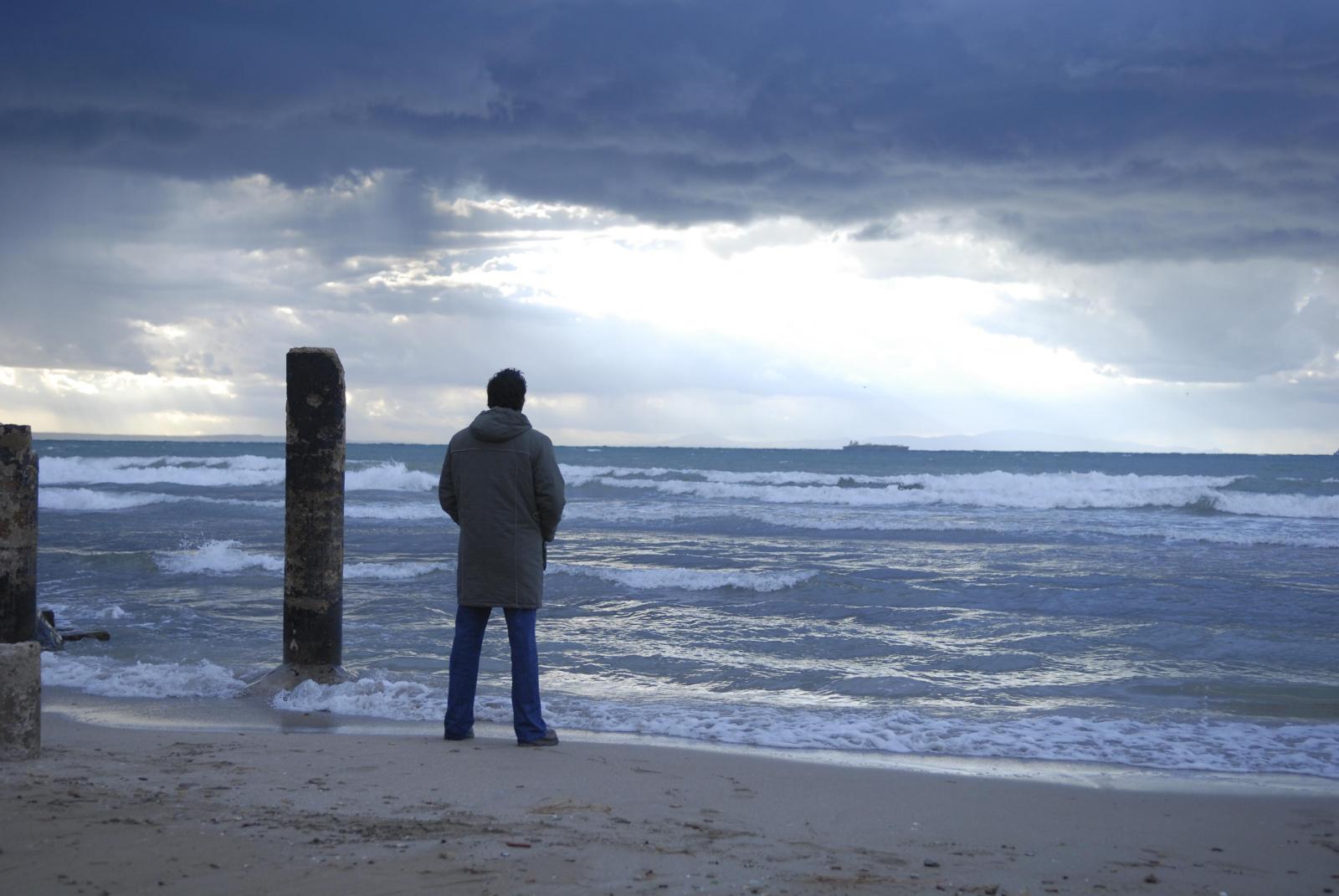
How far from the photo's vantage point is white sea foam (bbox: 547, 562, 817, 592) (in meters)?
13.2

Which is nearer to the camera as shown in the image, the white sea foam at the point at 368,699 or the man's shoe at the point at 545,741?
the man's shoe at the point at 545,741

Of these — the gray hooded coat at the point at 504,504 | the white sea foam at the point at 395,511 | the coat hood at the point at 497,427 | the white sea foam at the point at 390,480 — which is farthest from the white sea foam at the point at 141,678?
the white sea foam at the point at 390,480

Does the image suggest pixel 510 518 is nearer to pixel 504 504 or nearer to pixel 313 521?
pixel 504 504

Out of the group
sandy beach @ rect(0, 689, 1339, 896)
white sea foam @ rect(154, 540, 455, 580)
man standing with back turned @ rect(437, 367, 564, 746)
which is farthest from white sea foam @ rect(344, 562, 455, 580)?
man standing with back turned @ rect(437, 367, 564, 746)

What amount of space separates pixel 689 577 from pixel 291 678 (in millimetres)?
7236

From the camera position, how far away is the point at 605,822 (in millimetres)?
4043

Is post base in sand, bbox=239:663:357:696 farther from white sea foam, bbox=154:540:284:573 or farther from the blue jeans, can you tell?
white sea foam, bbox=154:540:284:573

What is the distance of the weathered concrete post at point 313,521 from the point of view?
23.4ft

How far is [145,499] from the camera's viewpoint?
29938 mm

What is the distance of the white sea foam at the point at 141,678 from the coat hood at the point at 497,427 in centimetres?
319

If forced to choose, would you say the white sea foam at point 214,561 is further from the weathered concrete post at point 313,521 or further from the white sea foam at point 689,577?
the weathered concrete post at point 313,521

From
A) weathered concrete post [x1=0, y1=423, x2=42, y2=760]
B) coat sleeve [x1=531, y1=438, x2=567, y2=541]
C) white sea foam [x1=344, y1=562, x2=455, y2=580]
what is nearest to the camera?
coat sleeve [x1=531, y1=438, x2=567, y2=541]

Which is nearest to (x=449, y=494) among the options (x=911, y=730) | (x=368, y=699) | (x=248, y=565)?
(x=368, y=699)

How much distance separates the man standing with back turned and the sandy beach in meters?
0.52
